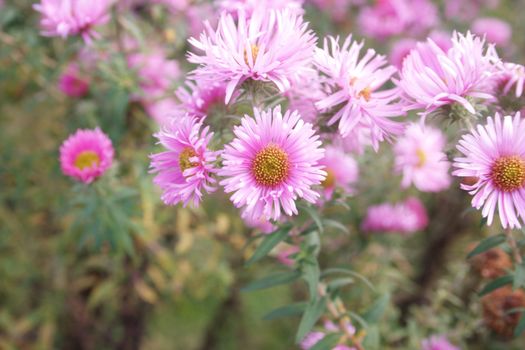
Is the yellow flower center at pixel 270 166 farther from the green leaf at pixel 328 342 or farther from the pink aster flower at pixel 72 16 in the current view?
the pink aster flower at pixel 72 16

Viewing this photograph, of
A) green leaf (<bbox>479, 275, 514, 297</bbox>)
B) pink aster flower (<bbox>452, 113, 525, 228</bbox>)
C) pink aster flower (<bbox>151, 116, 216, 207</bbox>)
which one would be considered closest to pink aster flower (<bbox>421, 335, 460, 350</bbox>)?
green leaf (<bbox>479, 275, 514, 297</bbox>)

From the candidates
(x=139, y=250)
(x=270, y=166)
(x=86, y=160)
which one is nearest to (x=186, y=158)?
(x=270, y=166)

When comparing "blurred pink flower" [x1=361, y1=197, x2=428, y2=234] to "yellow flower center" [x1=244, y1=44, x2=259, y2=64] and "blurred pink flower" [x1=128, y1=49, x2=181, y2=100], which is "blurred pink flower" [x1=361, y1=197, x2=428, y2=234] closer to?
"blurred pink flower" [x1=128, y1=49, x2=181, y2=100]

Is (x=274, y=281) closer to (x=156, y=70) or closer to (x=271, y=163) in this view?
(x=271, y=163)

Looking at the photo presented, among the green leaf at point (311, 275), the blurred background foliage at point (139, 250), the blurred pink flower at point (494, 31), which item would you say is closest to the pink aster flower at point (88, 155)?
the blurred background foliage at point (139, 250)

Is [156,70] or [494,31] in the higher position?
[494,31]

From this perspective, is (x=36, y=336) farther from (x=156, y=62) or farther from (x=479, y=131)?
(x=479, y=131)
